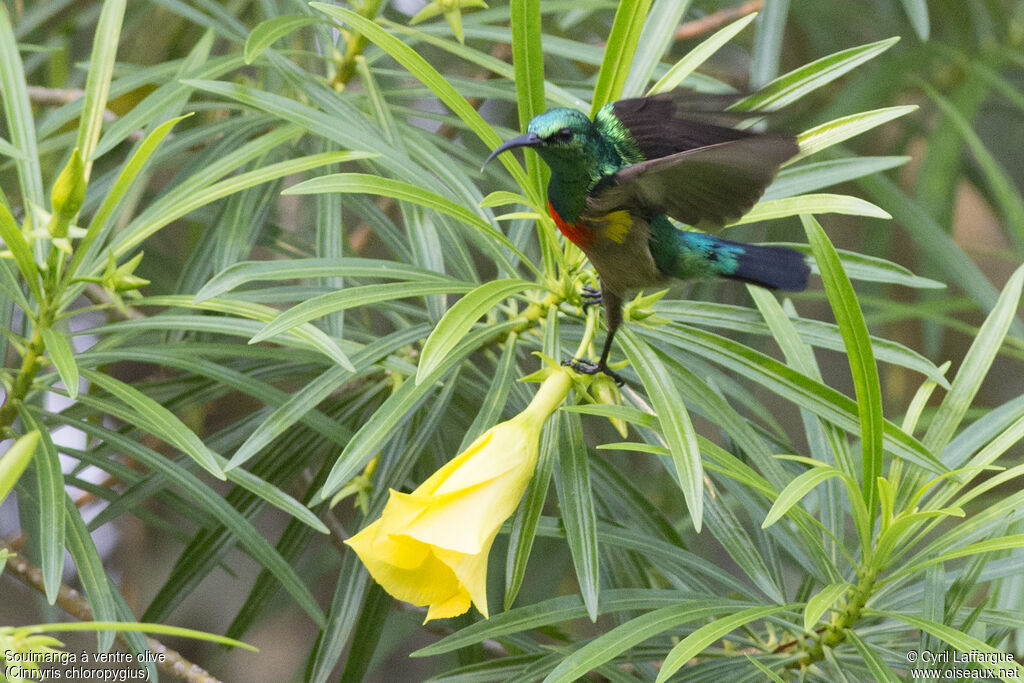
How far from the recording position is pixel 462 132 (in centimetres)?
141

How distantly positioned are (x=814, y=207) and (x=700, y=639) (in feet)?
1.27

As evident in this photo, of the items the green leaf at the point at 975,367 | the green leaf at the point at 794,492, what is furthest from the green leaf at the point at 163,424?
the green leaf at the point at 975,367

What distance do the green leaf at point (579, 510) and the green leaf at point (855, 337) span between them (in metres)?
0.23

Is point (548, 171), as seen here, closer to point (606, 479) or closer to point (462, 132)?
point (606, 479)

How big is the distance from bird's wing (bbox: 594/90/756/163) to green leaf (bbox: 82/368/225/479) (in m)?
0.43

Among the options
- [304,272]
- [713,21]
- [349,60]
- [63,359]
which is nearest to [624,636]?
[304,272]

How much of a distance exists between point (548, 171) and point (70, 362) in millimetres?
439

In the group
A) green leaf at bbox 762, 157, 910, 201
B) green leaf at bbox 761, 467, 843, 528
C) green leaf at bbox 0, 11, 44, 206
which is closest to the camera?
green leaf at bbox 761, 467, 843, 528

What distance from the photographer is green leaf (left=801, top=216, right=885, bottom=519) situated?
73 cm

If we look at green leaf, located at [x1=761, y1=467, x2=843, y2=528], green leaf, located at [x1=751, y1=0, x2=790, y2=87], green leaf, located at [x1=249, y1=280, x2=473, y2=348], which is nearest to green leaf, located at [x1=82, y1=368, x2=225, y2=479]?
green leaf, located at [x1=249, y1=280, x2=473, y2=348]

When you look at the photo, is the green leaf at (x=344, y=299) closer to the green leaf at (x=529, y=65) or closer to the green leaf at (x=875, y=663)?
the green leaf at (x=529, y=65)

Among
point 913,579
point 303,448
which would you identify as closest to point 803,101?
point 913,579

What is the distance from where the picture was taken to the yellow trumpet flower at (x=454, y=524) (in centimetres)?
65

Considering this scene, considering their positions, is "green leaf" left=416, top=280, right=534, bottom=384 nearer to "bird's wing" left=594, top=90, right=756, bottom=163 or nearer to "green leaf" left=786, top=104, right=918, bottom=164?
"bird's wing" left=594, top=90, right=756, bottom=163
